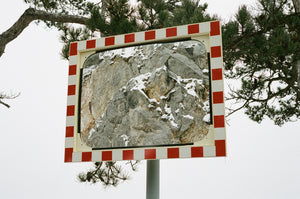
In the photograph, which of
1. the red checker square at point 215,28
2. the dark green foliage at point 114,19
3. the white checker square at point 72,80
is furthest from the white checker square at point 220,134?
the dark green foliage at point 114,19

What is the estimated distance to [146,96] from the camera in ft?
5.36

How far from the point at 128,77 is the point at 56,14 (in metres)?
2.06

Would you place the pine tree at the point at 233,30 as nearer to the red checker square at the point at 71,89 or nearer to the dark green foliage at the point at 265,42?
the dark green foliage at the point at 265,42

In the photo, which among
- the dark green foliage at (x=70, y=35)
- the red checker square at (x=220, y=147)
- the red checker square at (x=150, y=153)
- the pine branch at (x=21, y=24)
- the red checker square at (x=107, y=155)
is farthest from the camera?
the pine branch at (x=21, y=24)

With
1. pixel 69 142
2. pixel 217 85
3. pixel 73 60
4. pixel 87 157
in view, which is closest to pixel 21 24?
pixel 73 60

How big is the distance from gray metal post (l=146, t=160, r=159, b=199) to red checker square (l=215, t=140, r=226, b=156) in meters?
Result: 0.44

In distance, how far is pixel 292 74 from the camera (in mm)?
3195

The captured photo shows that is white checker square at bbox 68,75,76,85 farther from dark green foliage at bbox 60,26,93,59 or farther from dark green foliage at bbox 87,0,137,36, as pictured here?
dark green foliage at bbox 60,26,93,59

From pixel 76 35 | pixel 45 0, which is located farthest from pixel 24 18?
pixel 76 35

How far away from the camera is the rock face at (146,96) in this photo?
5.09 ft

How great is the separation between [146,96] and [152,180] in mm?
441

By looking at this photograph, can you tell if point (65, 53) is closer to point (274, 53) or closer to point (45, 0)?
point (45, 0)

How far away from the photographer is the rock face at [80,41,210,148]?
155cm

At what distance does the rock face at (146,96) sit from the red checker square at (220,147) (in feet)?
0.26
